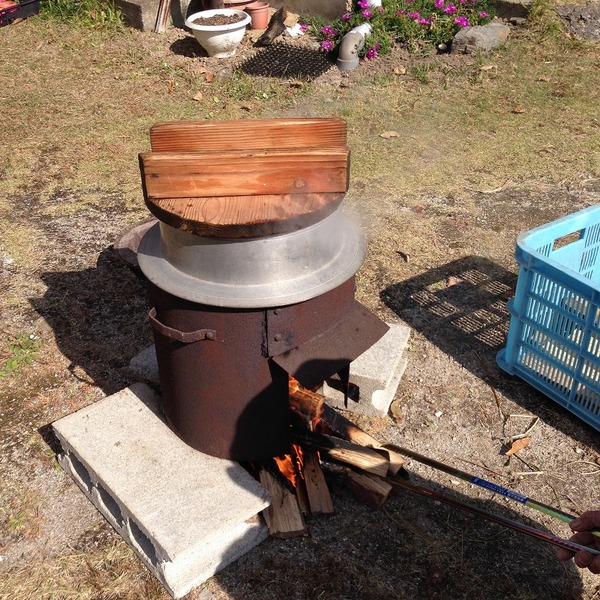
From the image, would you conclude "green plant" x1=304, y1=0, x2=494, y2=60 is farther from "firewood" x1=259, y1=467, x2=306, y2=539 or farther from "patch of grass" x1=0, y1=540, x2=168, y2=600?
"patch of grass" x1=0, y1=540, x2=168, y2=600

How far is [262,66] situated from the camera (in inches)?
323

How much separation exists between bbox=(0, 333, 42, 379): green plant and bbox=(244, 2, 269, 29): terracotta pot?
623 centimetres

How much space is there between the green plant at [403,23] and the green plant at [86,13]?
266 cm

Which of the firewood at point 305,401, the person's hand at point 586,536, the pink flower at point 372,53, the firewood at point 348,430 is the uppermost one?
the person's hand at point 586,536

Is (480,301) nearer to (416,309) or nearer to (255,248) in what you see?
(416,309)

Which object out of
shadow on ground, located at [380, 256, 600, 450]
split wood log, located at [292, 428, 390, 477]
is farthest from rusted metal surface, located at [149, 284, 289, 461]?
shadow on ground, located at [380, 256, 600, 450]

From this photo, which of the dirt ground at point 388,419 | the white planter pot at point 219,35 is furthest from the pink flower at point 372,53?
the dirt ground at point 388,419

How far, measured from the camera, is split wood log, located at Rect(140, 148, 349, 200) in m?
2.51

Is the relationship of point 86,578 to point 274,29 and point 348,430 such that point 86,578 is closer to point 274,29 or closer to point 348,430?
point 348,430

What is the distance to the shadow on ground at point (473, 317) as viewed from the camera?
151 inches

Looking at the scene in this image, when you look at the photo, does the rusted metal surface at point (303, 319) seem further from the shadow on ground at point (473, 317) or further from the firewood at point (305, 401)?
the shadow on ground at point (473, 317)

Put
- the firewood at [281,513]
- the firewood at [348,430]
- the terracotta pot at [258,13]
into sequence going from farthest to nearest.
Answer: the terracotta pot at [258,13] < the firewood at [348,430] < the firewood at [281,513]

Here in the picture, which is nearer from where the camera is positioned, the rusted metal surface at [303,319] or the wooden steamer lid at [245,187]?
the wooden steamer lid at [245,187]

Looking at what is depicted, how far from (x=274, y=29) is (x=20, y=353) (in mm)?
6029
